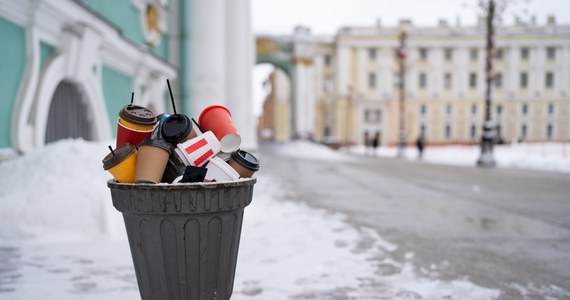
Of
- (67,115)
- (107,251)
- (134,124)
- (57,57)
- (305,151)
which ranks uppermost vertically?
(57,57)

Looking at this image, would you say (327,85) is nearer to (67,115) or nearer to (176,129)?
(67,115)

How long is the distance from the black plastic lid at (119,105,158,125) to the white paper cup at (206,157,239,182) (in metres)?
0.36

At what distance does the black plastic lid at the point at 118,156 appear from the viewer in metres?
2.01

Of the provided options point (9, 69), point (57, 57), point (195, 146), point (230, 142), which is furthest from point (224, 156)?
point (57, 57)

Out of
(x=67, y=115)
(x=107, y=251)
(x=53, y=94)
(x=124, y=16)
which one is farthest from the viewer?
(x=124, y=16)

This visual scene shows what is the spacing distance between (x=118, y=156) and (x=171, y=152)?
0.23 meters

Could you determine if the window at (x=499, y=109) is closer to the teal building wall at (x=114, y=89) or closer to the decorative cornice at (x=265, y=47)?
the decorative cornice at (x=265, y=47)

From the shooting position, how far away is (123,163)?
205 centimetres

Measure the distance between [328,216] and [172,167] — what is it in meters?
4.09

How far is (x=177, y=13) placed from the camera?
11.2 m

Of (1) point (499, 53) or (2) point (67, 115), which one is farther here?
(1) point (499, 53)

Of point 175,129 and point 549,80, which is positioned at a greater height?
point 549,80

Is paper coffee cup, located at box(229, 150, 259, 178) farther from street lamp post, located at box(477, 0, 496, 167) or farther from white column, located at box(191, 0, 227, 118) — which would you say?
street lamp post, located at box(477, 0, 496, 167)

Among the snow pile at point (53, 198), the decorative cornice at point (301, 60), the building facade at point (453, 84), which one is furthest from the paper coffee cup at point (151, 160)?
the building facade at point (453, 84)
